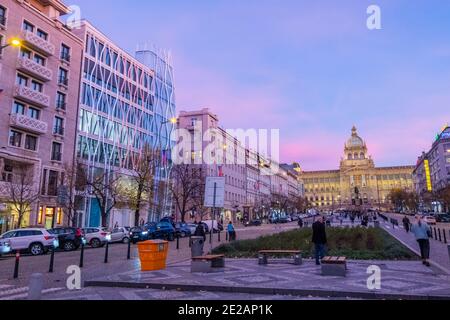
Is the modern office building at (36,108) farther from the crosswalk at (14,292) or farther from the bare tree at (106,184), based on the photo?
the crosswalk at (14,292)

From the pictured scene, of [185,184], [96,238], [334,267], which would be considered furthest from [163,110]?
[334,267]

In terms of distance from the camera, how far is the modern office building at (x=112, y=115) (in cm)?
5272

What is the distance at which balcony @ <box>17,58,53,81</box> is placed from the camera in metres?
40.2

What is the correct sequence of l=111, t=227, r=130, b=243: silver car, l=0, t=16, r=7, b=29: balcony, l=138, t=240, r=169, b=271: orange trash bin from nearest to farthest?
l=138, t=240, r=169, b=271: orange trash bin → l=111, t=227, r=130, b=243: silver car → l=0, t=16, r=7, b=29: balcony

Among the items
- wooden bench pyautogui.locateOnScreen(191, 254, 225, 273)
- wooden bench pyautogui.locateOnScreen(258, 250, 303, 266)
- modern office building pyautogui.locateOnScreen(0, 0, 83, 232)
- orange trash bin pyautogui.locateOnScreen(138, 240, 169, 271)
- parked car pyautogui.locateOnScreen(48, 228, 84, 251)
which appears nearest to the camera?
wooden bench pyautogui.locateOnScreen(191, 254, 225, 273)

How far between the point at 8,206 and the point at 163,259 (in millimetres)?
28660

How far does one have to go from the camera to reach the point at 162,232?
119 feet

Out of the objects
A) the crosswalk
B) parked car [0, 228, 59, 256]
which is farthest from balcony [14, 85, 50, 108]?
the crosswalk

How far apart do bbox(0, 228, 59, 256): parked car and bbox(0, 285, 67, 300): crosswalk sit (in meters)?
13.4

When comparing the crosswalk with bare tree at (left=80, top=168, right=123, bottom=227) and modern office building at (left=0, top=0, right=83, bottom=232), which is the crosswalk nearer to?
modern office building at (left=0, top=0, right=83, bottom=232)

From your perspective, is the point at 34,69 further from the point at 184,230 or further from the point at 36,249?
the point at 36,249

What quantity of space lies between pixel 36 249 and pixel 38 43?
26879 millimetres

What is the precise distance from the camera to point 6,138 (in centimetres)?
3866

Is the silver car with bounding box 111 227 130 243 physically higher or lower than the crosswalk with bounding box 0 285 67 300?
higher
